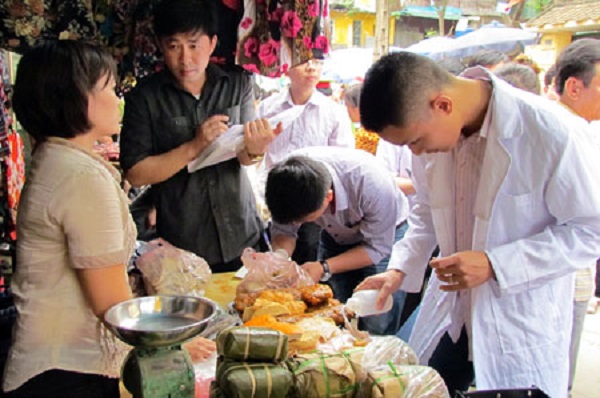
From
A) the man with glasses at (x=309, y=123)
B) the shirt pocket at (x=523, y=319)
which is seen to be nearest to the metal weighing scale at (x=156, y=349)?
the shirt pocket at (x=523, y=319)

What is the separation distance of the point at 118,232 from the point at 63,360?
1.24 ft

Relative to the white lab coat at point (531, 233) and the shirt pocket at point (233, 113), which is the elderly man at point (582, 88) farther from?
the shirt pocket at point (233, 113)

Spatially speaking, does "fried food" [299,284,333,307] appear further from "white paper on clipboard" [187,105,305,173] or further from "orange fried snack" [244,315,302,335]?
"white paper on clipboard" [187,105,305,173]

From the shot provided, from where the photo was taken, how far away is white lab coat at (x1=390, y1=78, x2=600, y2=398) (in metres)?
1.59

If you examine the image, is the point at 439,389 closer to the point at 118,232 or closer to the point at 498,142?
the point at 498,142

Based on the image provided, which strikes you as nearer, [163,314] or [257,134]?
[163,314]

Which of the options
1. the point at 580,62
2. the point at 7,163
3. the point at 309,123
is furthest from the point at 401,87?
the point at 7,163

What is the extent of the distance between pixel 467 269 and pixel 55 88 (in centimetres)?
124

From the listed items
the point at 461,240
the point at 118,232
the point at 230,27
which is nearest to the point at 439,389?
the point at 461,240

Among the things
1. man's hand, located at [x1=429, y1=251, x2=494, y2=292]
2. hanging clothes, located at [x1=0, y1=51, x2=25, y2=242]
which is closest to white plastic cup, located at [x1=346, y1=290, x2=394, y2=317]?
man's hand, located at [x1=429, y1=251, x2=494, y2=292]

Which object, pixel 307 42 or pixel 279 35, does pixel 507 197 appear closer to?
pixel 307 42

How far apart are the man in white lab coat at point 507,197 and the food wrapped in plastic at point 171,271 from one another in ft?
3.13

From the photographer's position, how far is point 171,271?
7.07ft

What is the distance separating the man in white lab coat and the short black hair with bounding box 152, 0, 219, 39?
101 centimetres
